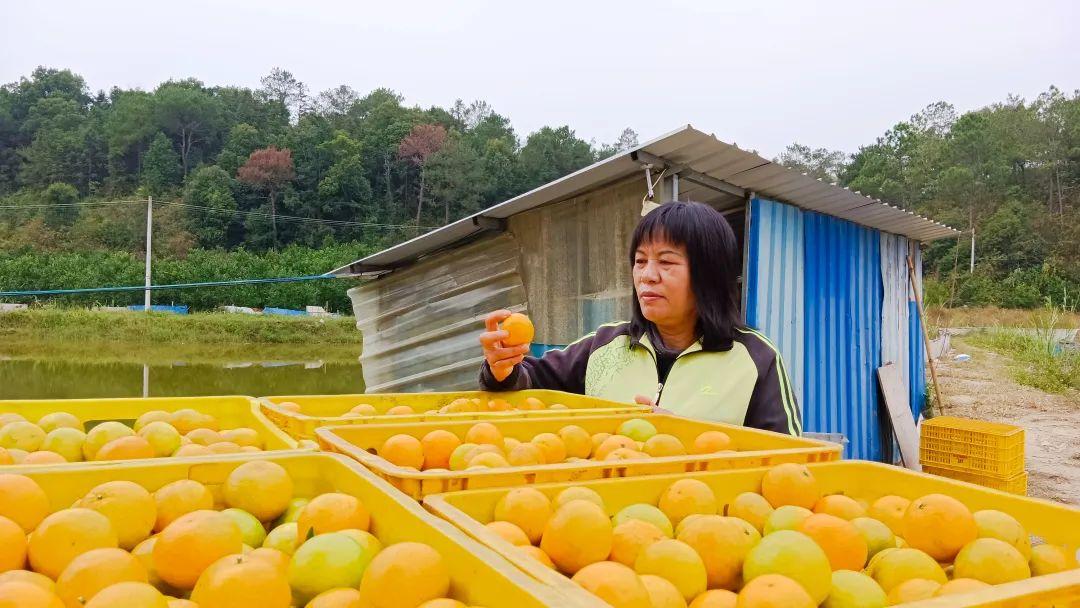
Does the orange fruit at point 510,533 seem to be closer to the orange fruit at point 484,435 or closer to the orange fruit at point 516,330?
the orange fruit at point 484,435

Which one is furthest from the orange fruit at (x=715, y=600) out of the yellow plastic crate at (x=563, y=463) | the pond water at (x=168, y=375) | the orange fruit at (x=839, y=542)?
the pond water at (x=168, y=375)

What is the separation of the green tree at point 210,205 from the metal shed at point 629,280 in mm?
44233

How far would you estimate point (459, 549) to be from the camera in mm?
803

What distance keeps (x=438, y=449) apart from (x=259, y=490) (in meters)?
0.47

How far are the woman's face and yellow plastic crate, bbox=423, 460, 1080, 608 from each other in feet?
3.32

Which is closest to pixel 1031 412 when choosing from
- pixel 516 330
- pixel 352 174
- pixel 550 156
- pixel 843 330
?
pixel 843 330

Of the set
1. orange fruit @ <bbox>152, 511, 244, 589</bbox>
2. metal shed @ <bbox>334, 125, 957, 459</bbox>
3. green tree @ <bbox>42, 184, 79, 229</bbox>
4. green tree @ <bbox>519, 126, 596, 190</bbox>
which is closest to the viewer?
orange fruit @ <bbox>152, 511, 244, 589</bbox>

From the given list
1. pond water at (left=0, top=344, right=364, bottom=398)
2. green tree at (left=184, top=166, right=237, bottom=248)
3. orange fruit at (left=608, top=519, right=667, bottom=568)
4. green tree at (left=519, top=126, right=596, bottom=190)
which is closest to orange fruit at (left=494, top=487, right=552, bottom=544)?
orange fruit at (left=608, top=519, right=667, bottom=568)

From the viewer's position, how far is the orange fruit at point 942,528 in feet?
3.61

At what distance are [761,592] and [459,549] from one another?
0.35m

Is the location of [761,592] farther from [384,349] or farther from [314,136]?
[314,136]

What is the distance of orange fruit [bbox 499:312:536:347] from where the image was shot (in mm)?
2475

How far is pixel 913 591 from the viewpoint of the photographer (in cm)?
93

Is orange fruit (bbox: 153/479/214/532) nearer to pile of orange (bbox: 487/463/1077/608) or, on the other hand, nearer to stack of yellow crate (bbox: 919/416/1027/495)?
pile of orange (bbox: 487/463/1077/608)
